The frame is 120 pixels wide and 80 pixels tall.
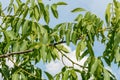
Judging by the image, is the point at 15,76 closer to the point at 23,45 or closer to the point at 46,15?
the point at 23,45

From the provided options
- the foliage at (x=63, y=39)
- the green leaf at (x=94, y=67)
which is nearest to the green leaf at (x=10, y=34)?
the foliage at (x=63, y=39)

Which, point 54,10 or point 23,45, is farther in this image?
point 54,10

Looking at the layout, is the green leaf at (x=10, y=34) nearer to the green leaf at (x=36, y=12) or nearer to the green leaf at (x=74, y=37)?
the green leaf at (x=36, y=12)

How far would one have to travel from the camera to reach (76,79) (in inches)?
155

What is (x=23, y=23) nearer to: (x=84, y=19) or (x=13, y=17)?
(x=13, y=17)

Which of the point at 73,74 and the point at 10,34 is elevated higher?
the point at 10,34

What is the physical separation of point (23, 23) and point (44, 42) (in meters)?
0.54

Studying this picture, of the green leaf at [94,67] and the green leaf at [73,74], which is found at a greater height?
the green leaf at [94,67]

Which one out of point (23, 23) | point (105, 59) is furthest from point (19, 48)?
point (105, 59)

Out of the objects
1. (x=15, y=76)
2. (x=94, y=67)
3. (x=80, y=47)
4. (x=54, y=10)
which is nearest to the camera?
(x=94, y=67)

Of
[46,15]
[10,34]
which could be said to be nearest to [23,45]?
[10,34]

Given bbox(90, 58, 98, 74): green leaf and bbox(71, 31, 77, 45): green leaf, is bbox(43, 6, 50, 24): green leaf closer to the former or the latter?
bbox(71, 31, 77, 45): green leaf

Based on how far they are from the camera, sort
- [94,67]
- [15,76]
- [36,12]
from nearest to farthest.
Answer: [94,67], [15,76], [36,12]

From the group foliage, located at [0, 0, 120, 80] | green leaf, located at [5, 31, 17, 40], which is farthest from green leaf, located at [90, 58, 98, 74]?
green leaf, located at [5, 31, 17, 40]
